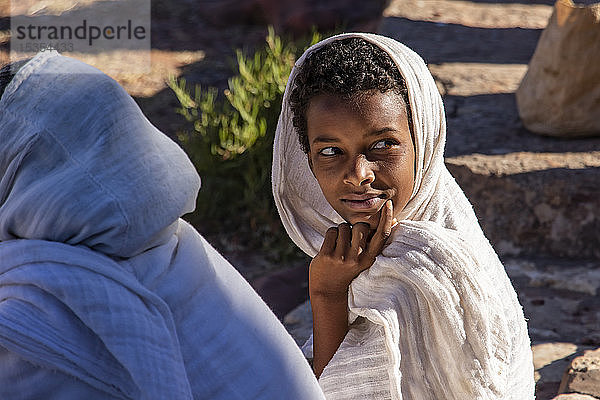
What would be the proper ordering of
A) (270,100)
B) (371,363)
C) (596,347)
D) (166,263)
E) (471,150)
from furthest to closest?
(270,100), (471,150), (596,347), (371,363), (166,263)

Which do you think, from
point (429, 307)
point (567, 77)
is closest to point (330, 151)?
point (429, 307)

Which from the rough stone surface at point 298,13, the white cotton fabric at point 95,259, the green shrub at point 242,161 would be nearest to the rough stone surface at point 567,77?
the green shrub at point 242,161

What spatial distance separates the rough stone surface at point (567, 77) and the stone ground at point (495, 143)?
0.10 meters

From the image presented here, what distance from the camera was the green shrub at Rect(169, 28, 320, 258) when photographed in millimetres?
5453

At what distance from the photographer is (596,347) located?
3717 millimetres

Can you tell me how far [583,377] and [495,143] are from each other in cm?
216

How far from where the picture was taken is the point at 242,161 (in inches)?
216

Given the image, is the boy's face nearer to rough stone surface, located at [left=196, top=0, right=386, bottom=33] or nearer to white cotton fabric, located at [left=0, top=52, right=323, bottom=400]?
white cotton fabric, located at [left=0, top=52, right=323, bottom=400]

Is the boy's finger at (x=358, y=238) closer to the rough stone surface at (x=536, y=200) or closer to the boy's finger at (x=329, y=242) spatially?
the boy's finger at (x=329, y=242)

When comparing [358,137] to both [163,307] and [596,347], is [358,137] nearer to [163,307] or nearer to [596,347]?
[163,307]

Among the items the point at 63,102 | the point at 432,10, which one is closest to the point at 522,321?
the point at 63,102

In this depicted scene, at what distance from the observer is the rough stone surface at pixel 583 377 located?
10.2 ft

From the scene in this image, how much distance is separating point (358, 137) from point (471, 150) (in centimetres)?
296

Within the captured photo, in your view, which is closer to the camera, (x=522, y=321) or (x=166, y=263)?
(x=166, y=263)
